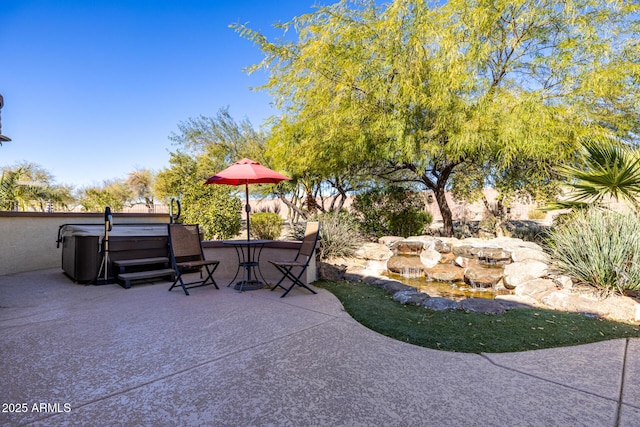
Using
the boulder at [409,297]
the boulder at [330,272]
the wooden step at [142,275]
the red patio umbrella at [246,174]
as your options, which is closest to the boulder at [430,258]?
the boulder at [330,272]

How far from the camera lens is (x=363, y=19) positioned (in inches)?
301

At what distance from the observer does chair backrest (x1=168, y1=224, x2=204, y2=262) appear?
16.3 feet

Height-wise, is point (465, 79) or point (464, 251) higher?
point (465, 79)

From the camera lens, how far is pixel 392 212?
10047mm

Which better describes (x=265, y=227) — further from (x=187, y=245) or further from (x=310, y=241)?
(x=310, y=241)

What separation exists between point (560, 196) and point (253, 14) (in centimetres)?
905

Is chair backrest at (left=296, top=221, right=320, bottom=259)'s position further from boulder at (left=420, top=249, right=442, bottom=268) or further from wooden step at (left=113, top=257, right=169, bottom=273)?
boulder at (left=420, top=249, right=442, bottom=268)

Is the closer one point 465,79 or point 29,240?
point 29,240

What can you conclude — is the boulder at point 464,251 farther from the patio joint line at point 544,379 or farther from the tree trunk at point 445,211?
the patio joint line at point 544,379

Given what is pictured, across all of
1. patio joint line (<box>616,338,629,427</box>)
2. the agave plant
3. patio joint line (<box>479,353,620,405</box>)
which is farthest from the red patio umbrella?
the agave plant

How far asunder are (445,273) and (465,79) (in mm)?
4124

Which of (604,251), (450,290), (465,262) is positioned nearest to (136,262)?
(450,290)

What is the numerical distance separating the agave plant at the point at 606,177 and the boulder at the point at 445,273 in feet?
7.76

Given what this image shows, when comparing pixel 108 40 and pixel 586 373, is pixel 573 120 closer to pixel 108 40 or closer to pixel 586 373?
pixel 586 373
